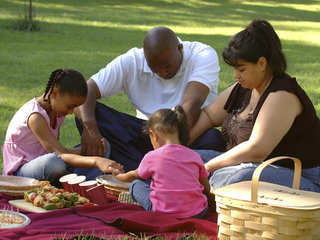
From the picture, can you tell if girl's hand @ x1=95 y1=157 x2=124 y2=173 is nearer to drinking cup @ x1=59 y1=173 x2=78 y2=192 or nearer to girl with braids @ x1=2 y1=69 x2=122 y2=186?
girl with braids @ x1=2 y1=69 x2=122 y2=186

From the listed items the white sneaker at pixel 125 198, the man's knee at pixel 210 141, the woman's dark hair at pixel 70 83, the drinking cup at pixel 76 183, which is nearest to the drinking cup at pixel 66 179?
the drinking cup at pixel 76 183

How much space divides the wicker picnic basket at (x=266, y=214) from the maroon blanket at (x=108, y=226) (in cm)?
28

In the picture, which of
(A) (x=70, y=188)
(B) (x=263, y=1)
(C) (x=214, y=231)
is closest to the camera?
(C) (x=214, y=231)

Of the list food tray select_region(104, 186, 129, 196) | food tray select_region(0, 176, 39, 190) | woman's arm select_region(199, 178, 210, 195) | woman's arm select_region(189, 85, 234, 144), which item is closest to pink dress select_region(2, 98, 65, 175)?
food tray select_region(0, 176, 39, 190)

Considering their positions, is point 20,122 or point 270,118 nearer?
point 270,118

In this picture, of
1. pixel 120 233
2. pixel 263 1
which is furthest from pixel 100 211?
pixel 263 1

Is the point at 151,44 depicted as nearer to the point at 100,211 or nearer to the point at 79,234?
the point at 100,211

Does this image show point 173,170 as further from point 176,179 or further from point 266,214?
point 266,214

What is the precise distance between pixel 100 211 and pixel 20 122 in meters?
1.18

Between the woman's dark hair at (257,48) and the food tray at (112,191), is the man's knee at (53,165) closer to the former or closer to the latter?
the food tray at (112,191)

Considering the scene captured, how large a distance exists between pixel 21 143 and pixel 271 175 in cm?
201

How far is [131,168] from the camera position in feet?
17.1

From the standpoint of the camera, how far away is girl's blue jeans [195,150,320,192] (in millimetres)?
4000

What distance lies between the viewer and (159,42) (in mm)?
5059
